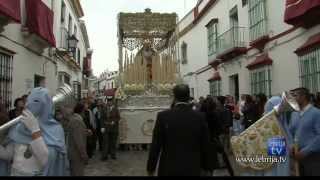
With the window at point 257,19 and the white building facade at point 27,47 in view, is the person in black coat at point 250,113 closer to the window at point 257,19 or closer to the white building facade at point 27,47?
the window at point 257,19

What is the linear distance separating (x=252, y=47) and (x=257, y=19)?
0.95 metres

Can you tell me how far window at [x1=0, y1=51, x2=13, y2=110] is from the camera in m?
10.3

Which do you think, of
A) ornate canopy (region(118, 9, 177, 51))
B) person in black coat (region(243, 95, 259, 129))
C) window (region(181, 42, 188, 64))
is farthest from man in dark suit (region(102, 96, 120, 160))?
window (region(181, 42, 188, 64))

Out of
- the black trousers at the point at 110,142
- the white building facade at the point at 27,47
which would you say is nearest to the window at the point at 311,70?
the black trousers at the point at 110,142

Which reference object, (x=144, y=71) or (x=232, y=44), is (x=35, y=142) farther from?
(x=232, y=44)

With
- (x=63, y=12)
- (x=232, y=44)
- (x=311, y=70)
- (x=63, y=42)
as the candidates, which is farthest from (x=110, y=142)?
(x=63, y=12)

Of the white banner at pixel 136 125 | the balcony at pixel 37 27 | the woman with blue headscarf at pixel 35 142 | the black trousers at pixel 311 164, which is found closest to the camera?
the woman with blue headscarf at pixel 35 142

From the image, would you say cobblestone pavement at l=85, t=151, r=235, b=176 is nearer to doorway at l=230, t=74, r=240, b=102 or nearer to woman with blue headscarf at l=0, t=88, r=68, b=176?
woman with blue headscarf at l=0, t=88, r=68, b=176

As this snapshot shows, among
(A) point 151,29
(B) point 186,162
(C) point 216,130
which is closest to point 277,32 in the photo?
(A) point 151,29

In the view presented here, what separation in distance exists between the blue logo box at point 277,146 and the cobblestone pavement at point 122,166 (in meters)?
3.66

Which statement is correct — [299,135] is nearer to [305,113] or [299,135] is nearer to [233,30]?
[305,113]

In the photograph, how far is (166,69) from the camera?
14008 mm

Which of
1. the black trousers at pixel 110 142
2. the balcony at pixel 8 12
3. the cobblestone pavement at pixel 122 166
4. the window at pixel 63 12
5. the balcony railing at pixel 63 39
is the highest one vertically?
the window at pixel 63 12

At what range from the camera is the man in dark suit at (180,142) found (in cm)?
391
